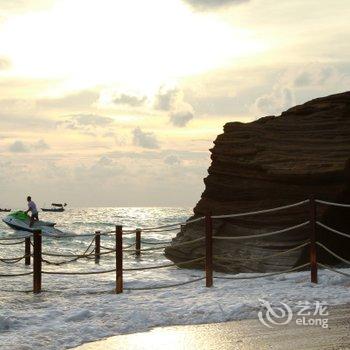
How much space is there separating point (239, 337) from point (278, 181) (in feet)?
29.2

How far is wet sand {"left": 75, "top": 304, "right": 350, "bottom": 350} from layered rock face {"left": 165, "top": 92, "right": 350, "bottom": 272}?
6.41 meters

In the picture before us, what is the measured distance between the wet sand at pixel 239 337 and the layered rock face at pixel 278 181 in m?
6.41

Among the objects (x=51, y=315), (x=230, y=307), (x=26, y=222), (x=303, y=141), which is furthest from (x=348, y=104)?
(x=26, y=222)

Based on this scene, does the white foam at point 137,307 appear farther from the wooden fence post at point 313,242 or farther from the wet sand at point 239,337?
the wet sand at point 239,337

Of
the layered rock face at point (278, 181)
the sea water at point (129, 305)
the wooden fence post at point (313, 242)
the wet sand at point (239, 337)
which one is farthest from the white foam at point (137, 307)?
the layered rock face at point (278, 181)

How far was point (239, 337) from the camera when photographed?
21.4ft

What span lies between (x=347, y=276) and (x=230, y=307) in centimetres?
353

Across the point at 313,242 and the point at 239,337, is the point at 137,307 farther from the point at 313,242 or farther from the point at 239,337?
the point at 313,242

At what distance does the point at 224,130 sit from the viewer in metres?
17.2

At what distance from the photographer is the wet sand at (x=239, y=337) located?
6059 mm

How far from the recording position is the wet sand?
19.9 ft

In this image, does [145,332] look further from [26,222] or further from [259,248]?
[26,222]

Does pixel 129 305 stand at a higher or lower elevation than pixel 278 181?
lower

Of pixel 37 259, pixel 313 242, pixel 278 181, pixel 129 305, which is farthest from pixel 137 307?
pixel 278 181
